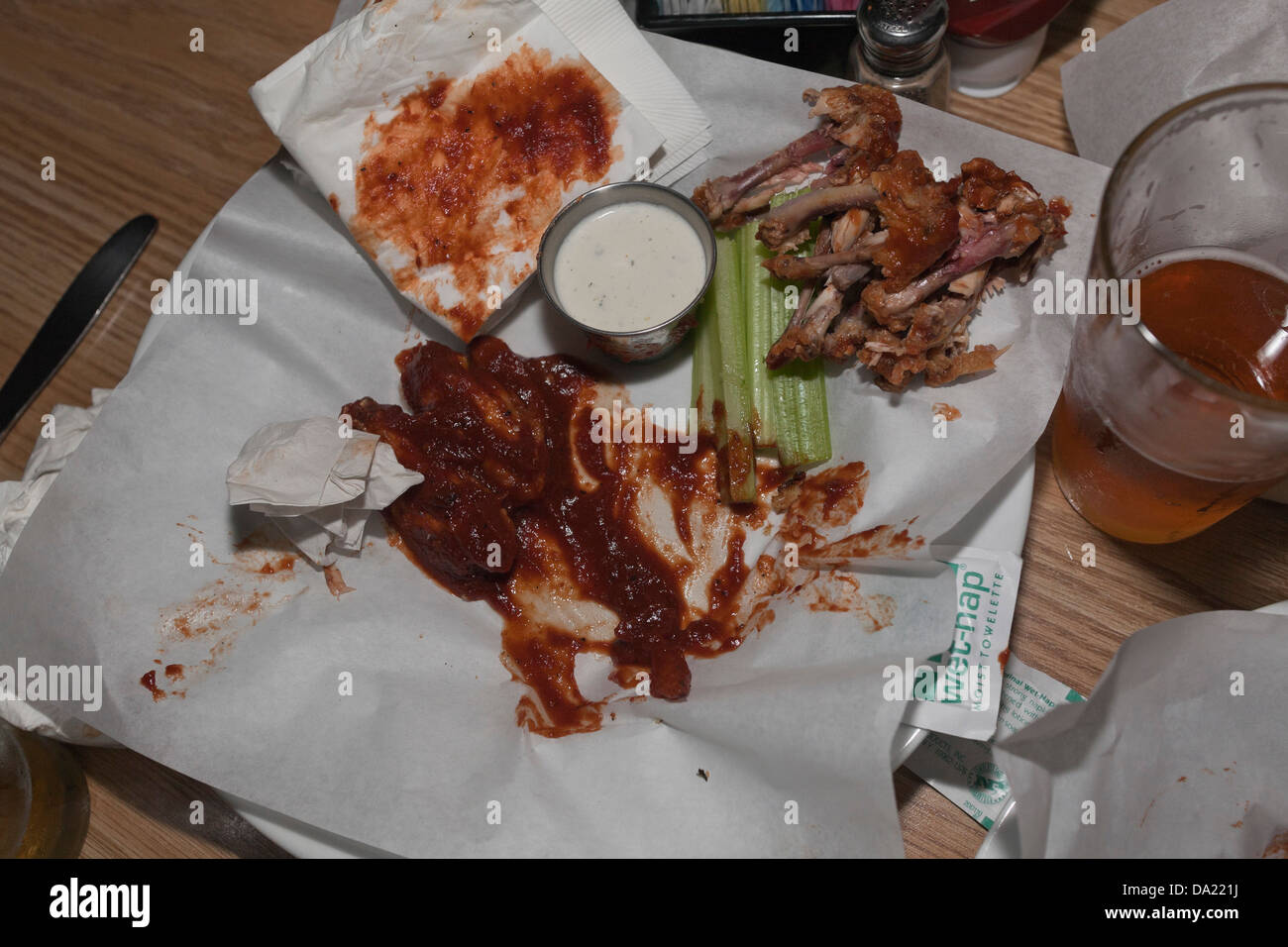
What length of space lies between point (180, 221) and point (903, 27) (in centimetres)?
246

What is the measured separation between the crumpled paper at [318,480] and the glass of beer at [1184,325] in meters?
1.78

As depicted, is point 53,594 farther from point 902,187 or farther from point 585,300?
point 902,187

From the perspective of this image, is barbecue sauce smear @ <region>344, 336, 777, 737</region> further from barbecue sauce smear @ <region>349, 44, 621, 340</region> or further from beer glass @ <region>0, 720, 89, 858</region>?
beer glass @ <region>0, 720, 89, 858</region>

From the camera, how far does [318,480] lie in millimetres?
2398

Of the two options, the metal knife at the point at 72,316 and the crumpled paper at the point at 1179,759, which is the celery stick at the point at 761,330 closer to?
the crumpled paper at the point at 1179,759

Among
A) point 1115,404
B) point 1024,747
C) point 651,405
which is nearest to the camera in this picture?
point 1024,747

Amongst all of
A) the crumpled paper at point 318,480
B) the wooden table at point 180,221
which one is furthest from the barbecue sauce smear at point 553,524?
the wooden table at point 180,221

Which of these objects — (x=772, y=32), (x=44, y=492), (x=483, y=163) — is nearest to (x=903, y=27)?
(x=772, y=32)

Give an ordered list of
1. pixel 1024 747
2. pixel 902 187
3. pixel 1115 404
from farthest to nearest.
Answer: pixel 902 187, pixel 1115 404, pixel 1024 747

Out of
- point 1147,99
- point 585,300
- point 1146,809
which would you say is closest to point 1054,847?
point 1146,809

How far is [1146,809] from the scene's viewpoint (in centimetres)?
208

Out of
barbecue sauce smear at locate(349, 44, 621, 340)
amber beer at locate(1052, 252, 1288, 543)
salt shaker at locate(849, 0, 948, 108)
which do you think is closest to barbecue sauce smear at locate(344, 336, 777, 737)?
barbecue sauce smear at locate(349, 44, 621, 340)

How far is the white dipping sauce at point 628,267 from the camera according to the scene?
2.74m

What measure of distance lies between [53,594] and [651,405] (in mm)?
1726
